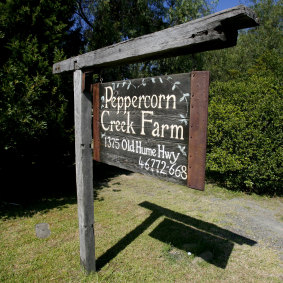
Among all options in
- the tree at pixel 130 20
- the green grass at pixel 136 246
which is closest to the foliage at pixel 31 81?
the green grass at pixel 136 246

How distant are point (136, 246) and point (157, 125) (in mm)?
2361

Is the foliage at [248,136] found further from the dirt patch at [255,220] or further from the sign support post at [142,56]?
the sign support post at [142,56]

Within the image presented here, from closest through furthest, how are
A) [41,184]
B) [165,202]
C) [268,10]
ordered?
1. [165,202]
2. [41,184]
3. [268,10]

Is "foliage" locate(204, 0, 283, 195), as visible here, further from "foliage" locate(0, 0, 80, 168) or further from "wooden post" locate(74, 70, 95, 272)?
"wooden post" locate(74, 70, 95, 272)

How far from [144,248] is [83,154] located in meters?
1.85

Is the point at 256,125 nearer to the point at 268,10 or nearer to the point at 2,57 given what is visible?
the point at 2,57

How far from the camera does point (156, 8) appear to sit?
34.2 ft

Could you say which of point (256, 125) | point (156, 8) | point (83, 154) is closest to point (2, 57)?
point (83, 154)

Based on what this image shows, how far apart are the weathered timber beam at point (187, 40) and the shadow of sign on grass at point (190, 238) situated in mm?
2795

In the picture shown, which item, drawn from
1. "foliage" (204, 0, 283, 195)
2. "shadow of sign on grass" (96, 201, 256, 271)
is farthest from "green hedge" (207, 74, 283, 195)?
"shadow of sign on grass" (96, 201, 256, 271)

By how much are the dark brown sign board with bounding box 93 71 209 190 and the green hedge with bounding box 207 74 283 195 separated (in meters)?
4.53

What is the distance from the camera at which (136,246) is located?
391cm

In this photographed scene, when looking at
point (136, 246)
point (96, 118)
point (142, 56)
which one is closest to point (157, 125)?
point (142, 56)

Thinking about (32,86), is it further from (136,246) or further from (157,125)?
(136,246)
